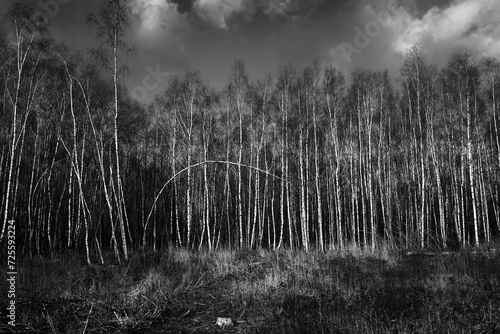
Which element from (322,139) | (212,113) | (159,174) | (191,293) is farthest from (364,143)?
(191,293)

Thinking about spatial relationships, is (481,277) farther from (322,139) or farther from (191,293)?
(322,139)

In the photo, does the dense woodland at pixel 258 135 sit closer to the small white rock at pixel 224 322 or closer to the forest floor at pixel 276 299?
the forest floor at pixel 276 299

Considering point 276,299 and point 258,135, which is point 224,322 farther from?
point 258,135

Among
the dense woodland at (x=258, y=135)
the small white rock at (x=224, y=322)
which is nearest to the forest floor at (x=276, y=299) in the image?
the small white rock at (x=224, y=322)

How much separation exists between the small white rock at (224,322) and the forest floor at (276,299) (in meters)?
0.06

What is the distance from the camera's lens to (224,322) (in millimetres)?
3562

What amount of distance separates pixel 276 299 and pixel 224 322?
1.13 metres

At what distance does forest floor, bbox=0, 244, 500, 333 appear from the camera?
312 centimetres

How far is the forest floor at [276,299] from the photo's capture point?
3123mm

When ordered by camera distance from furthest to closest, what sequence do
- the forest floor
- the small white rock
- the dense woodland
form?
the dense woodland → the small white rock → the forest floor

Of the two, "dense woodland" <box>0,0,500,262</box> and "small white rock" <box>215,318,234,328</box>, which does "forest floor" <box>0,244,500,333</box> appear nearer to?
"small white rock" <box>215,318,234,328</box>

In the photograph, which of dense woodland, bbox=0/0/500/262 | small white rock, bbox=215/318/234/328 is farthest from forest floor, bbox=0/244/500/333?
dense woodland, bbox=0/0/500/262

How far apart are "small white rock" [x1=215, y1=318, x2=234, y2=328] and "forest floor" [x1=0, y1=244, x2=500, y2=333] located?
0.20 feet

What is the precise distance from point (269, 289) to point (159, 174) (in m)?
16.5
